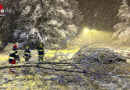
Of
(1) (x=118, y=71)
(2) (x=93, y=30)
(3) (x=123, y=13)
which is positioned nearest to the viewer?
(1) (x=118, y=71)

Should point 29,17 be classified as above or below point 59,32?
above

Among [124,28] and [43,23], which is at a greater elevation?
[43,23]

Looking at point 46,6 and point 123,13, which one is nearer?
point 46,6

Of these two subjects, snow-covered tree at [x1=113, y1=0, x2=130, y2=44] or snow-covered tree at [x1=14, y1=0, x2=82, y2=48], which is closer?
snow-covered tree at [x1=14, y1=0, x2=82, y2=48]

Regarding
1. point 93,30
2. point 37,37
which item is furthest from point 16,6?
point 93,30

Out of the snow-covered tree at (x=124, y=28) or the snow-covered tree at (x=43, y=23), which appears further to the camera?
the snow-covered tree at (x=124, y=28)

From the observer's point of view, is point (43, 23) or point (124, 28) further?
point (124, 28)

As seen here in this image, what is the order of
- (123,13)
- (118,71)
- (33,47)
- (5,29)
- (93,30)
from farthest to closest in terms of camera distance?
(93,30), (123,13), (5,29), (33,47), (118,71)

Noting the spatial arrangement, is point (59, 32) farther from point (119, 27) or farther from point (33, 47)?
point (119, 27)

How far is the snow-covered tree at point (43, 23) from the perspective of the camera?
14469 mm

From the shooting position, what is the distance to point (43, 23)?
599 inches

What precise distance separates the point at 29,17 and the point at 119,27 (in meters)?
12.5

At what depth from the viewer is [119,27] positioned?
59.8ft

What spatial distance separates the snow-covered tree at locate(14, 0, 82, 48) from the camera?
47.5 ft
